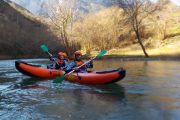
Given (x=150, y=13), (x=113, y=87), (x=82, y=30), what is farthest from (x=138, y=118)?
(x=82, y=30)

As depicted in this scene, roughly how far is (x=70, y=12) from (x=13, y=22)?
15488 millimetres

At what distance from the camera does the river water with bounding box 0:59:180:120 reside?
8977mm

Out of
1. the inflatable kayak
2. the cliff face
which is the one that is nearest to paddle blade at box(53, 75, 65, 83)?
the inflatable kayak

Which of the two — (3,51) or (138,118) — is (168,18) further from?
(138,118)

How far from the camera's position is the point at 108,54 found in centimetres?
3631

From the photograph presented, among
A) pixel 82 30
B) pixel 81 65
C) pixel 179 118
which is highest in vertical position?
pixel 82 30

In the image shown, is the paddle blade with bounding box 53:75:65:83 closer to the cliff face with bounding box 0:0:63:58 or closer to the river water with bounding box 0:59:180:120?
the river water with bounding box 0:59:180:120

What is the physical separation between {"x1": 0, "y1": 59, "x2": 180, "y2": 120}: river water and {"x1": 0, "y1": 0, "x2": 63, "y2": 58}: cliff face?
31.1m

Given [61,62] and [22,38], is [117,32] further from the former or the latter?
[61,62]

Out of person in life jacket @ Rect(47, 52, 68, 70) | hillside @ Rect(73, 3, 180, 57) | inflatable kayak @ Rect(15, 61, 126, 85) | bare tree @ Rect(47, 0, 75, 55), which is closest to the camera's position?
inflatable kayak @ Rect(15, 61, 126, 85)

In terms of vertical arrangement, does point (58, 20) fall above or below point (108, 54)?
above

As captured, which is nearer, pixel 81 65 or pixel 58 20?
pixel 81 65

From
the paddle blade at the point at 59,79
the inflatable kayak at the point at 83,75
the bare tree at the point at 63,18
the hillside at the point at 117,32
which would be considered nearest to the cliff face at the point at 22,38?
the bare tree at the point at 63,18

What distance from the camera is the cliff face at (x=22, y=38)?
151 feet
